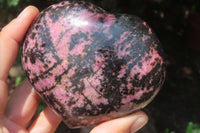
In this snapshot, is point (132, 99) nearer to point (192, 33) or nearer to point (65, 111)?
point (65, 111)

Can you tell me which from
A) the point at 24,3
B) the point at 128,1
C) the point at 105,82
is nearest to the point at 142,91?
the point at 105,82

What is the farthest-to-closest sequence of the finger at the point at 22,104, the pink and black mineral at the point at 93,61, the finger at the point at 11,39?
the finger at the point at 22,104 < the finger at the point at 11,39 < the pink and black mineral at the point at 93,61

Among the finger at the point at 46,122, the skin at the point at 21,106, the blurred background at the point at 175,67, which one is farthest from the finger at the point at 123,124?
the blurred background at the point at 175,67

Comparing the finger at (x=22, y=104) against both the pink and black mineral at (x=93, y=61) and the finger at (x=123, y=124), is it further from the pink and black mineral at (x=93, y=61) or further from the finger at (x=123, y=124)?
the finger at (x=123, y=124)

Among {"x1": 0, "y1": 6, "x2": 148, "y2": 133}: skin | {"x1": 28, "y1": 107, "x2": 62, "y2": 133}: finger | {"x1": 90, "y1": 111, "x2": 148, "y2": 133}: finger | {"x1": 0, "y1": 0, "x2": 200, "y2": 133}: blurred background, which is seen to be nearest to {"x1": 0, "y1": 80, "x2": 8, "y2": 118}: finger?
{"x1": 0, "y1": 6, "x2": 148, "y2": 133}: skin

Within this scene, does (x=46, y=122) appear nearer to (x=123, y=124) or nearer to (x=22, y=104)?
(x=22, y=104)

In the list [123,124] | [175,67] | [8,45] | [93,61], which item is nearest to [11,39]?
[8,45]
